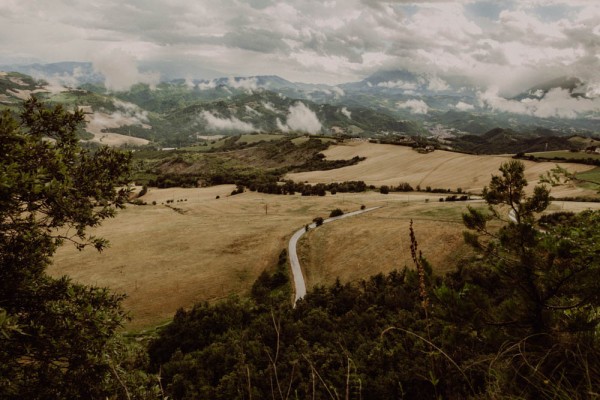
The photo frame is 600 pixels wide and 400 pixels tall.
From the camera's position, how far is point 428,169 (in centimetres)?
13138

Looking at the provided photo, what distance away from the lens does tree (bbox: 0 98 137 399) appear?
10.3 meters

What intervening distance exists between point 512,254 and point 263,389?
17.8 m

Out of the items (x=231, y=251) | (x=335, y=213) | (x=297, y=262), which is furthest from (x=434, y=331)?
(x=335, y=213)

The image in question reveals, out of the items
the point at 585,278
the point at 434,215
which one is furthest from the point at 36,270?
the point at 434,215

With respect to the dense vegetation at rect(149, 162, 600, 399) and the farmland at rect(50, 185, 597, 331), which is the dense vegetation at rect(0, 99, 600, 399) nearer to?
the dense vegetation at rect(149, 162, 600, 399)

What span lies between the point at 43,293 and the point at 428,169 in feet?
434

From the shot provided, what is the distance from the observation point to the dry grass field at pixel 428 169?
4080 inches

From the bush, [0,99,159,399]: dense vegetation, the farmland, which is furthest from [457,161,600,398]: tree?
the bush

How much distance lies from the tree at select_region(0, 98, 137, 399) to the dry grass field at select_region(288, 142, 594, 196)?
86.5 meters

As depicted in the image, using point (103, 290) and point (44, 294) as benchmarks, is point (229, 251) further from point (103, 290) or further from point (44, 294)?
point (44, 294)

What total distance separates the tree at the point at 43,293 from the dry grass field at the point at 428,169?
86524mm

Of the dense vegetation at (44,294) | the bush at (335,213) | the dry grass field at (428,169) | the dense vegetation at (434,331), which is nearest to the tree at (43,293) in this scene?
the dense vegetation at (44,294)

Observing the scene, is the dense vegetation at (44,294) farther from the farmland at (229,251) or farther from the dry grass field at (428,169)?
the dry grass field at (428,169)

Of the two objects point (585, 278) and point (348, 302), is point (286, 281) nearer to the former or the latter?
point (348, 302)
